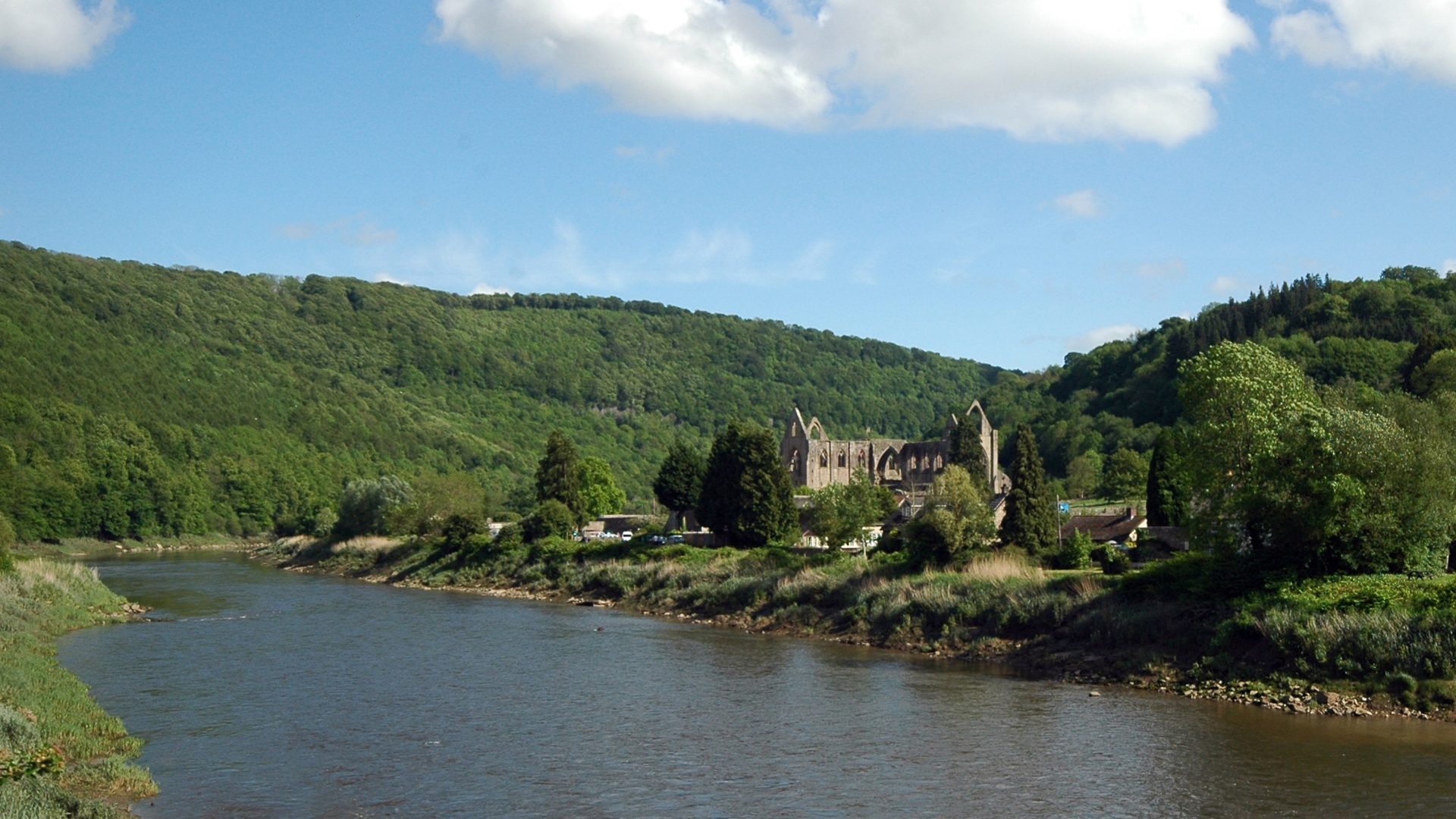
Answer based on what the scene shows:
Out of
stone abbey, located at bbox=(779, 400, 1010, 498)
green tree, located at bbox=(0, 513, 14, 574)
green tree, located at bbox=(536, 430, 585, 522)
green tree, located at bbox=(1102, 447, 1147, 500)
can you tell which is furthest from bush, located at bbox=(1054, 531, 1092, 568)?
stone abbey, located at bbox=(779, 400, 1010, 498)

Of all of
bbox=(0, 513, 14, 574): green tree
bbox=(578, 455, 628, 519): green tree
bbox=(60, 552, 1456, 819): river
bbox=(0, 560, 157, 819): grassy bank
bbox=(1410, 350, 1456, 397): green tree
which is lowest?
bbox=(60, 552, 1456, 819): river

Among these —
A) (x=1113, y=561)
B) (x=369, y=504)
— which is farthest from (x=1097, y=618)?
(x=369, y=504)

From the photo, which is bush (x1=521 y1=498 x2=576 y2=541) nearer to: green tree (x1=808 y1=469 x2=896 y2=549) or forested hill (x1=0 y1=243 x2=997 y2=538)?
green tree (x1=808 y1=469 x2=896 y2=549)

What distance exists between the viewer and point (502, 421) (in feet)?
619

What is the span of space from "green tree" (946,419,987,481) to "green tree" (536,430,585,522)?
26124mm

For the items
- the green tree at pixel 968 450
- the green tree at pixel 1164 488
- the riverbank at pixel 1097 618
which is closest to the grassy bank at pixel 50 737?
the riverbank at pixel 1097 618

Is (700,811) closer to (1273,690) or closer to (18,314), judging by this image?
(1273,690)

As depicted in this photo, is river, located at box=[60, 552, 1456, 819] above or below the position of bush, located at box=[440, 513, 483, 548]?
below

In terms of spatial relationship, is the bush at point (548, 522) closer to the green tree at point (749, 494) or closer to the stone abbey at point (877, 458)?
the green tree at point (749, 494)

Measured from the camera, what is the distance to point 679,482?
8119cm

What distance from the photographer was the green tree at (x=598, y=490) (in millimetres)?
98188

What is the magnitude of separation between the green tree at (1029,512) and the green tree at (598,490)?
49.0m

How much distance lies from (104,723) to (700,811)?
13402 mm

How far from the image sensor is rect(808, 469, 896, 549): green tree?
2108 inches
